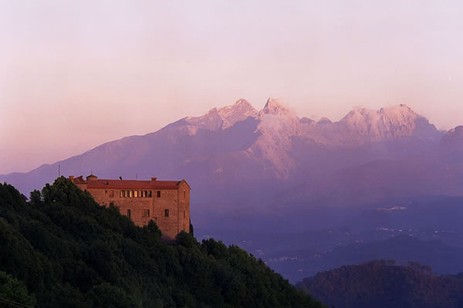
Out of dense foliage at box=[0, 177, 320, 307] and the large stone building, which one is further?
the large stone building

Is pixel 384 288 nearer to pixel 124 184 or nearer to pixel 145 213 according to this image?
pixel 124 184

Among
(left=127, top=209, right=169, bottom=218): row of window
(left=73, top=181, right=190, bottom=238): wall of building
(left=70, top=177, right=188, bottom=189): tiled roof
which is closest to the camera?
(left=73, top=181, right=190, bottom=238): wall of building

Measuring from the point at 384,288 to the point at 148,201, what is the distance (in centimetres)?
11165

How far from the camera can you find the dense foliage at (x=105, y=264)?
38688 millimetres

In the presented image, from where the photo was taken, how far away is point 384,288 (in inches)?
7126

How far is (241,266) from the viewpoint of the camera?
218 feet

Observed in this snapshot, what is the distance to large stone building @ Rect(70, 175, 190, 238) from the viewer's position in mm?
75688

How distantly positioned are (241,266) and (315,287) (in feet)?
385

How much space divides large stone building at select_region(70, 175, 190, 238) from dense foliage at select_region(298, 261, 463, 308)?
315 ft

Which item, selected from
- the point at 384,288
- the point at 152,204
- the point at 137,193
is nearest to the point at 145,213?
the point at 152,204

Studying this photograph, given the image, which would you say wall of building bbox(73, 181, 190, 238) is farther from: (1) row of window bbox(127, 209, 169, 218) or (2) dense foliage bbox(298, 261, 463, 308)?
(2) dense foliage bbox(298, 261, 463, 308)

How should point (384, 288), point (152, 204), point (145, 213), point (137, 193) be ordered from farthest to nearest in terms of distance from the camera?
point (384, 288) < point (137, 193) < point (152, 204) < point (145, 213)

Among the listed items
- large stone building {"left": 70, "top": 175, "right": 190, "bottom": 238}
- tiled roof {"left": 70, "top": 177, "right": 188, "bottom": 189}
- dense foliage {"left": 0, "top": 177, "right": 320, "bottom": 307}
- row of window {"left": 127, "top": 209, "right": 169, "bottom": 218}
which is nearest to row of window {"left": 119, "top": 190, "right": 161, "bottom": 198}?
large stone building {"left": 70, "top": 175, "right": 190, "bottom": 238}

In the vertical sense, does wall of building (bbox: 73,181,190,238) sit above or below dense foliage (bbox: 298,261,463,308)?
above
